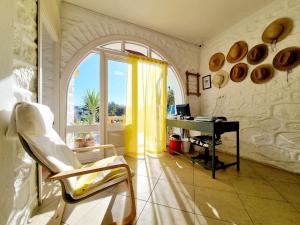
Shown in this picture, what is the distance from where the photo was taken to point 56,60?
228 cm

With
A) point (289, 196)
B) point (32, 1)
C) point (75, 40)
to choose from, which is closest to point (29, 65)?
point (32, 1)

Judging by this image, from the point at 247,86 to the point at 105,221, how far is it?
3.08m

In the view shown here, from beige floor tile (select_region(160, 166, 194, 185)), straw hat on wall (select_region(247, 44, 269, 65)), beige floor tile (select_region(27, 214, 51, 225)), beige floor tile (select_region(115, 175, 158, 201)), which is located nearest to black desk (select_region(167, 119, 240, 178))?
beige floor tile (select_region(160, 166, 194, 185))

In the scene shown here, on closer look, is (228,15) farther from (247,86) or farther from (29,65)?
(29,65)

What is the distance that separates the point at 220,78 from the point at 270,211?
2551 mm

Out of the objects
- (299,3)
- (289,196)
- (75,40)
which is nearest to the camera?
(289,196)

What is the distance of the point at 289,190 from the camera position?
1669 mm

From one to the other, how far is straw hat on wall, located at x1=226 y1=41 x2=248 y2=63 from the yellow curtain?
136cm

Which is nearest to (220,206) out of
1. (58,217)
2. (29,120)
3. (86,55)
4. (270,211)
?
(270,211)

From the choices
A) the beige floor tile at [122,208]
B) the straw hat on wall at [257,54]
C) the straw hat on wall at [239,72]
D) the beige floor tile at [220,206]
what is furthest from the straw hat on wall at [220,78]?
the beige floor tile at [122,208]

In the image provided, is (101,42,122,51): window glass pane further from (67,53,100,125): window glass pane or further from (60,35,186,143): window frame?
(67,53,100,125): window glass pane

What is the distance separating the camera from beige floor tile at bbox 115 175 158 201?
1.59m

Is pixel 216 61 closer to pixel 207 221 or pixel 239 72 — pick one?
pixel 239 72

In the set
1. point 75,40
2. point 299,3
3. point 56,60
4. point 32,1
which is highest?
point 299,3
